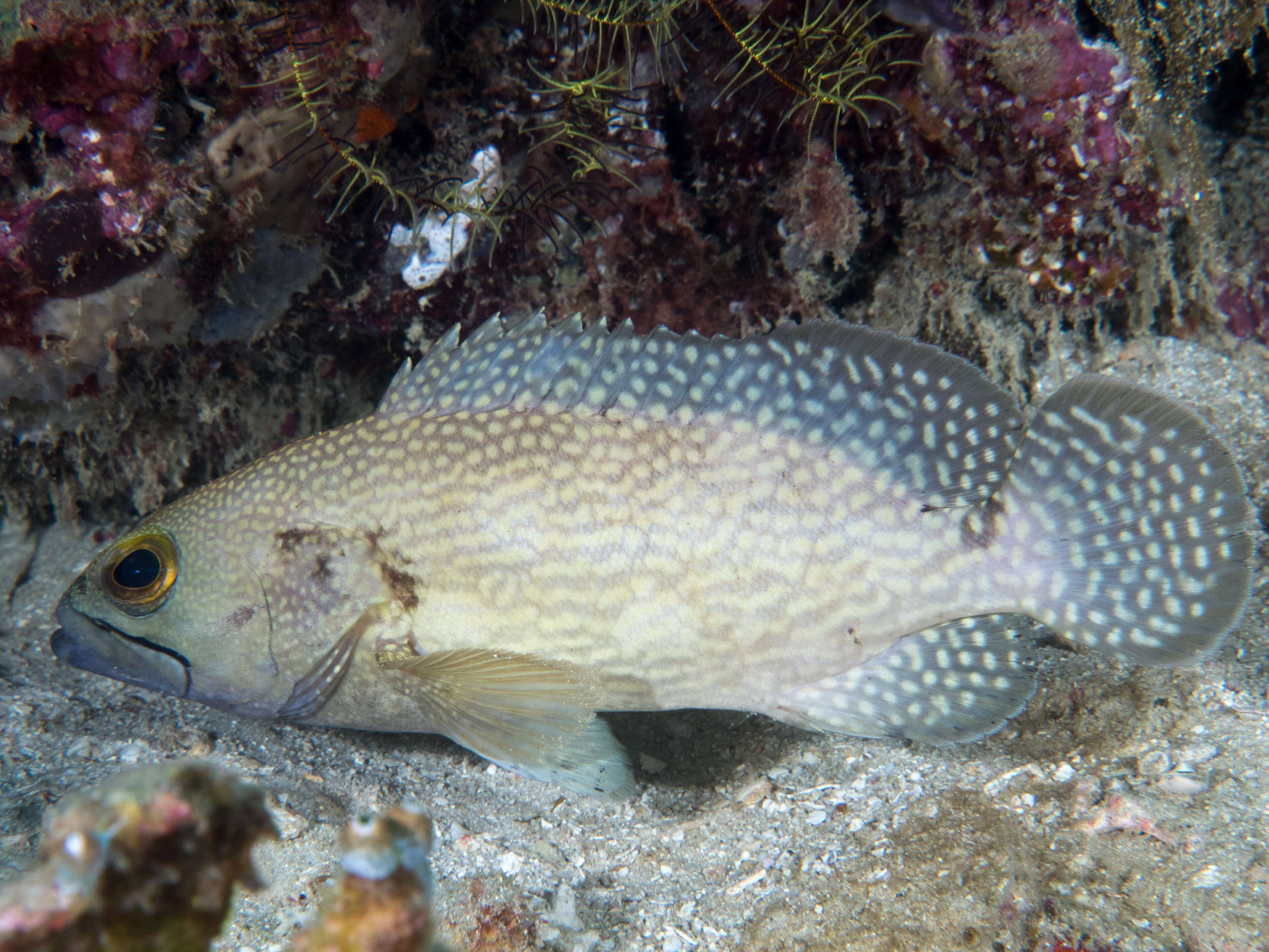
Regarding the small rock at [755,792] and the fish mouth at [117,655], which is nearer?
the fish mouth at [117,655]

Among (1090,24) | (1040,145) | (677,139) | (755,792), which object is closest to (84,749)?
(755,792)

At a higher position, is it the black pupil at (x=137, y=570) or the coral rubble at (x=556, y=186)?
the coral rubble at (x=556, y=186)

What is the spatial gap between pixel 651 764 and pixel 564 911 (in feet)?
3.18

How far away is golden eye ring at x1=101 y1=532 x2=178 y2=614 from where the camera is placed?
270 cm

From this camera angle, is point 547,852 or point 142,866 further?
point 547,852

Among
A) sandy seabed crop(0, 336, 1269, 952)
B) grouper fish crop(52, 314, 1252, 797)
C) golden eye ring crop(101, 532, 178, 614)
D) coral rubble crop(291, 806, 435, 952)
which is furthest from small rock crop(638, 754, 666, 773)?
coral rubble crop(291, 806, 435, 952)

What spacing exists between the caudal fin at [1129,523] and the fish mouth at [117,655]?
3071mm

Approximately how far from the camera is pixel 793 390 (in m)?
2.62

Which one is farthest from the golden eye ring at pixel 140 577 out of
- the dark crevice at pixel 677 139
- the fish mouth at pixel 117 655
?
the dark crevice at pixel 677 139

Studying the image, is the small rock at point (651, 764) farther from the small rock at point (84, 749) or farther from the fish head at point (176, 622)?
the small rock at point (84, 749)

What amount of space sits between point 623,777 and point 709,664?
530mm

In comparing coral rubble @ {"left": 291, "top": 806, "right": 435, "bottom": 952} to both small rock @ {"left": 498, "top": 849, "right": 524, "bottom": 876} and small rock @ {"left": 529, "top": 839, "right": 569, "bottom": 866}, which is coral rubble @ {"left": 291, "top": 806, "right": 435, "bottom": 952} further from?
small rock @ {"left": 529, "top": 839, "right": 569, "bottom": 866}

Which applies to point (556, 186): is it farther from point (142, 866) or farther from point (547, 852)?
point (142, 866)

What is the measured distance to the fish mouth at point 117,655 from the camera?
107 inches
